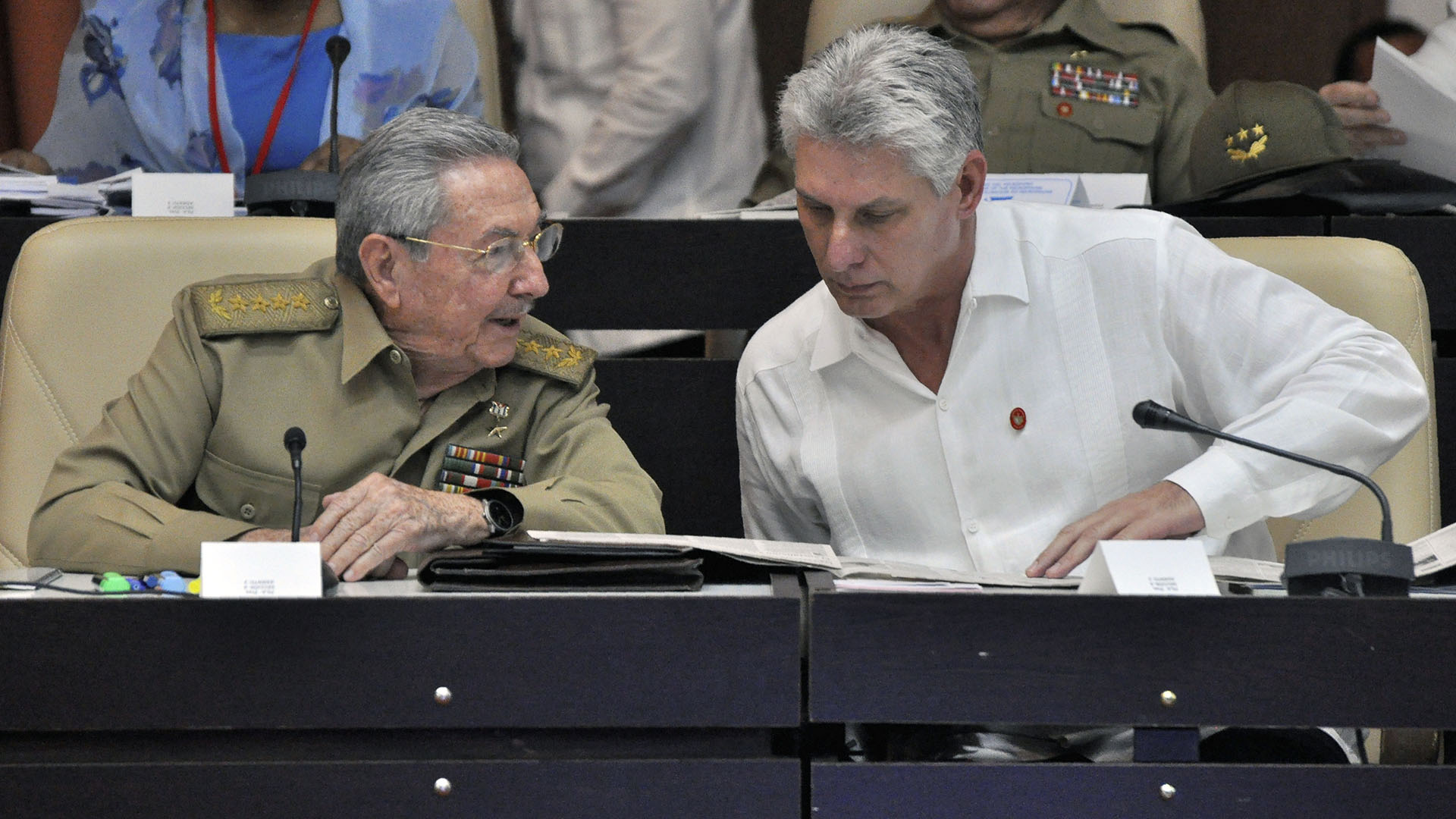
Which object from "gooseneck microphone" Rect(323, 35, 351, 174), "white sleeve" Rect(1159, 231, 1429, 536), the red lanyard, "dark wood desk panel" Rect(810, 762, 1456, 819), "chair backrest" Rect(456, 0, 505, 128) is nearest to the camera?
"dark wood desk panel" Rect(810, 762, 1456, 819)

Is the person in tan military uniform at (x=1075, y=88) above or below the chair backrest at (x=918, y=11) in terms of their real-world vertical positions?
below

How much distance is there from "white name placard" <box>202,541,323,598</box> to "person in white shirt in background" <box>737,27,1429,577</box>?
0.79 m

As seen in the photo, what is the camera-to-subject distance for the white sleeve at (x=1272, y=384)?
167cm

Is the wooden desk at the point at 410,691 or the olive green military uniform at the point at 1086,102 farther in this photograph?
the olive green military uniform at the point at 1086,102

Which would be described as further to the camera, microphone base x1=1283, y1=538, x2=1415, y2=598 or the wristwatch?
the wristwatch

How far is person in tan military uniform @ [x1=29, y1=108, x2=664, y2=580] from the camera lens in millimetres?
1736

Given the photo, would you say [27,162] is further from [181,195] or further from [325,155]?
[181,195]

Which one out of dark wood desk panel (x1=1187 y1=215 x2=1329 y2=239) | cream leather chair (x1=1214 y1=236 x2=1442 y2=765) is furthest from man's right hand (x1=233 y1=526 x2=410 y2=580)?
dark wood desk panel (x1=1187 y1=215 x2=1329 y2=239)

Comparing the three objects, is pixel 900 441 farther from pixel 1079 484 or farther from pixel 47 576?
pixel 47 576

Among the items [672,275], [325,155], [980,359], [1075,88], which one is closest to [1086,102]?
[1075,88]

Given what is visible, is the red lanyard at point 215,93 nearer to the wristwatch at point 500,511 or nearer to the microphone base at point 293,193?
the microphone base at point 293,193

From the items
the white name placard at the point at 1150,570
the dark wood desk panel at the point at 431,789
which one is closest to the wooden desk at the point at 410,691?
the dark wood desk panel at the point at 431,789

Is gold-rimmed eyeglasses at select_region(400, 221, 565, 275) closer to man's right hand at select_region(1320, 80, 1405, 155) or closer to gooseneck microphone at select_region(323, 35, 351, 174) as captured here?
gooseneck microphone at select_region(323, 35, 351, 174)

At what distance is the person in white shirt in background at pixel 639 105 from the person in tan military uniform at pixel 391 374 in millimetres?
1374
